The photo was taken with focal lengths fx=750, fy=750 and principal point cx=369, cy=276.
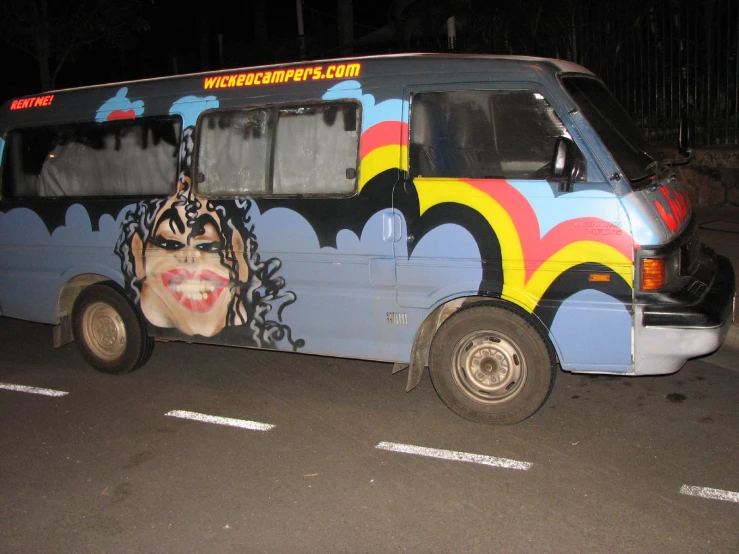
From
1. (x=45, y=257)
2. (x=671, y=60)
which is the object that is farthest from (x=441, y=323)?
(x=671, y=60)

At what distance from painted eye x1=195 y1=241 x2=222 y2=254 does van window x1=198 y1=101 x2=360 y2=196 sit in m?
0.38

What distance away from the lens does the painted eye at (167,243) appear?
5.77m

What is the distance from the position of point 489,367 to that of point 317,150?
74.0 inches

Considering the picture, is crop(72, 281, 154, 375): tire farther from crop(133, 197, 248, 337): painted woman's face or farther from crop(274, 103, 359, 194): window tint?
crop(274, 103, 359, 194): window tint

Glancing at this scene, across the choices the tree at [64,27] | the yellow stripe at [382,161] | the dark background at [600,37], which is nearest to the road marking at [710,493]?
the yellow stripe at [382,161]

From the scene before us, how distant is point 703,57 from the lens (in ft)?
35.0

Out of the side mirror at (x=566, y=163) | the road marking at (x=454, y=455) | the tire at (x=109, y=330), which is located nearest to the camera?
the side mirror at (x=566, y=163)

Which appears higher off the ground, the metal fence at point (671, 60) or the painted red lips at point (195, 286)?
the metal fence at point (671, 60)

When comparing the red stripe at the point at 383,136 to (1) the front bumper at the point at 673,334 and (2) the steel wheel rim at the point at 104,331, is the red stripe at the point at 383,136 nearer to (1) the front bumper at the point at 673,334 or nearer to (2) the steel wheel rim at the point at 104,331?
(1) the front bumper at the point at 673,334

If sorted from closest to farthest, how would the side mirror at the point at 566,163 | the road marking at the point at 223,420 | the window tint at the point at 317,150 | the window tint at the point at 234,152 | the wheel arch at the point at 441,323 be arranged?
the side mirror at the point at 566,163, the wheel arch at the point at 441,323, the window tint at the point at 317,150, the road marking at the point at 223,420, the window tint at the point at 234,152

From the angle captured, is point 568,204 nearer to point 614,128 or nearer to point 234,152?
point 614,128

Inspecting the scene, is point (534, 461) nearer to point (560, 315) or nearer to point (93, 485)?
point (560, 315)

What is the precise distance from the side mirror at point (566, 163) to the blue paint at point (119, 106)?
330cm

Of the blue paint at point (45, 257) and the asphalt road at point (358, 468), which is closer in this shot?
the asphalt road at point (358, 468)
